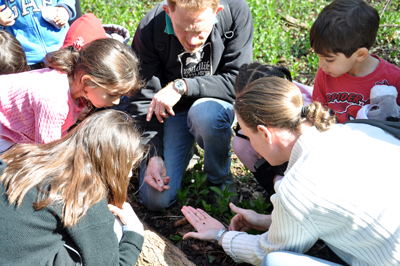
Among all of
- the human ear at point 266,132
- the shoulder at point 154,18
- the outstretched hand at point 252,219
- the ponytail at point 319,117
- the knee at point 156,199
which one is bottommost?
the knee at point 156,199

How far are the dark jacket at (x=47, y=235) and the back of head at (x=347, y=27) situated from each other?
6.29 ft

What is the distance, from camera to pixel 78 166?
5.57ft

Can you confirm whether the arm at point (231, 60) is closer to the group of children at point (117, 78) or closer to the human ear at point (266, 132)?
the group of children at point (117, 78)

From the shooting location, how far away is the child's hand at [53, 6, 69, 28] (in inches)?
135

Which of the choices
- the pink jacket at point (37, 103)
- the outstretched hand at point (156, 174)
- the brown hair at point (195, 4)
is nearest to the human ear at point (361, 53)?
the brown hair at point (195, 4)

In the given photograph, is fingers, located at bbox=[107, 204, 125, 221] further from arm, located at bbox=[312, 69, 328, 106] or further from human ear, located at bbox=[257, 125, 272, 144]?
arm, located at bbox=[312, 69, 328, 106]

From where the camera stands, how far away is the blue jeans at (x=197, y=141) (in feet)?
8.70

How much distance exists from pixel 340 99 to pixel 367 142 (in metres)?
1.17

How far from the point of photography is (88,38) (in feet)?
10.2

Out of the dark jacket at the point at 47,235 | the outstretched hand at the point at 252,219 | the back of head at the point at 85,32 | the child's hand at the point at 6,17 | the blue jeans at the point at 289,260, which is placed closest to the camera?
the dark jacket at the point at 47,235

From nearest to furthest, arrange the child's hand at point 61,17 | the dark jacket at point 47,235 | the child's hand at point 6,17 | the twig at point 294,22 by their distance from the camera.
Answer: the dark jacket at point 47,235
the child's hand at point 6,17
the child's hand at point 61,17
the twig at point 294,22

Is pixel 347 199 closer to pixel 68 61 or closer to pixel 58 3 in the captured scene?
pixel 68 61

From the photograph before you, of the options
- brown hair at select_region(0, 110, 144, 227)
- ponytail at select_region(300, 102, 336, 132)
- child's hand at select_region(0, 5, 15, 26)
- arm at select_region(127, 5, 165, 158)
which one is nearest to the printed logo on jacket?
arm at select_region(127, 5, 165, 158)

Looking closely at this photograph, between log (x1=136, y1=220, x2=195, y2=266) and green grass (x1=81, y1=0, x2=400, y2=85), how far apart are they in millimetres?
2714
